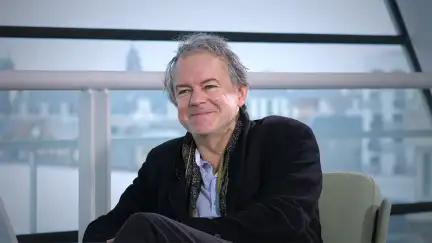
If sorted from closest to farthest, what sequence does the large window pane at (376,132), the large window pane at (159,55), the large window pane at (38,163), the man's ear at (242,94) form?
the man's ear at (242,94)
the large window pane at (38,163)
the large window pane at (159,55)
the large window pane at (376,132)

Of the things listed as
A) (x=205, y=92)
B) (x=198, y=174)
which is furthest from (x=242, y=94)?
(x=198, y=174)

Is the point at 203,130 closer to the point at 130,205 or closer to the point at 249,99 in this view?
the point at 130,205

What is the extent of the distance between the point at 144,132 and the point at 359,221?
135cm

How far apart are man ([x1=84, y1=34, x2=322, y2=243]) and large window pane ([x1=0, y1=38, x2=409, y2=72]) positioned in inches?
41.0

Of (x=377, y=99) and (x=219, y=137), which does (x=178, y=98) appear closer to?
(x=219, y=137)

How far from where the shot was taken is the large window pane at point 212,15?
116 inches

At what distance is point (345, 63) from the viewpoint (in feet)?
11.4

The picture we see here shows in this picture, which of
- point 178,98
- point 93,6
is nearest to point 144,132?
point 93,6

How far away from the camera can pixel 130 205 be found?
1.66 m

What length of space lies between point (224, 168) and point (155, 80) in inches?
20.3

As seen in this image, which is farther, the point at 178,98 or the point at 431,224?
the point at 431,224

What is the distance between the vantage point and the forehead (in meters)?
1.55

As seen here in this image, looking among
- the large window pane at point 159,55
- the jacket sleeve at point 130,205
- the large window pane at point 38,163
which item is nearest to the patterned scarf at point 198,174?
the jacket sleeve at point 130,205

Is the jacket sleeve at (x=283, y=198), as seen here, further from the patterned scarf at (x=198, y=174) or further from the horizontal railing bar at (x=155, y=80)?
the horizontal railing bar at (x=155, y=80)
